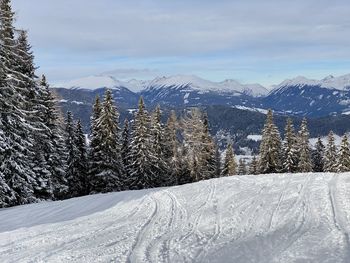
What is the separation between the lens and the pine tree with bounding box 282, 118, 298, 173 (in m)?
48.3

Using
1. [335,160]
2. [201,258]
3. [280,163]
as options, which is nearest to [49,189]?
[201,258]

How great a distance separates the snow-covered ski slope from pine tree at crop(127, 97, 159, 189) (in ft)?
74.1

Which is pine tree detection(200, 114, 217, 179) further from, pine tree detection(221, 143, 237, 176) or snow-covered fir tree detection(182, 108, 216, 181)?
pine tree detection(221, 143, 237, 176)

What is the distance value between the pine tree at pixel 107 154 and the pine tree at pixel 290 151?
19.2 meters

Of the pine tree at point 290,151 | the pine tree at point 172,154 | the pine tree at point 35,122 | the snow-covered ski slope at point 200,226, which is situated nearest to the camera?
the snow-covered ski slope at point 200,226

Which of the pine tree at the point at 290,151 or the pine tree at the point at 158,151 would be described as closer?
the pine tree at the point at 158,151

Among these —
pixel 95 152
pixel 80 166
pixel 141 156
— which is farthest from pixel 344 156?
pixel 80 166

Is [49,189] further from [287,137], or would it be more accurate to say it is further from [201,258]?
[287,137]

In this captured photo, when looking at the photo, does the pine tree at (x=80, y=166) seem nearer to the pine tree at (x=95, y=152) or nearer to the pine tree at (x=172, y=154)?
the pine tree at (x=95, y=152)

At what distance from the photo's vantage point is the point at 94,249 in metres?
11.2

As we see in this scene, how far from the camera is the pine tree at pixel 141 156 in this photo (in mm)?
42188

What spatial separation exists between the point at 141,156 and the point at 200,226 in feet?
97.3

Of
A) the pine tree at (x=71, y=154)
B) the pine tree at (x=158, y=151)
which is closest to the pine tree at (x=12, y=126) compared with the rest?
the pine tree at (x=71, y=154)

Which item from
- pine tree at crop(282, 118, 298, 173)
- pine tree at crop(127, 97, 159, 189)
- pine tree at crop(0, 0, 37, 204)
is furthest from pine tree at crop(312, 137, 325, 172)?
pine tree at crop(0, 0, 37, 204)
